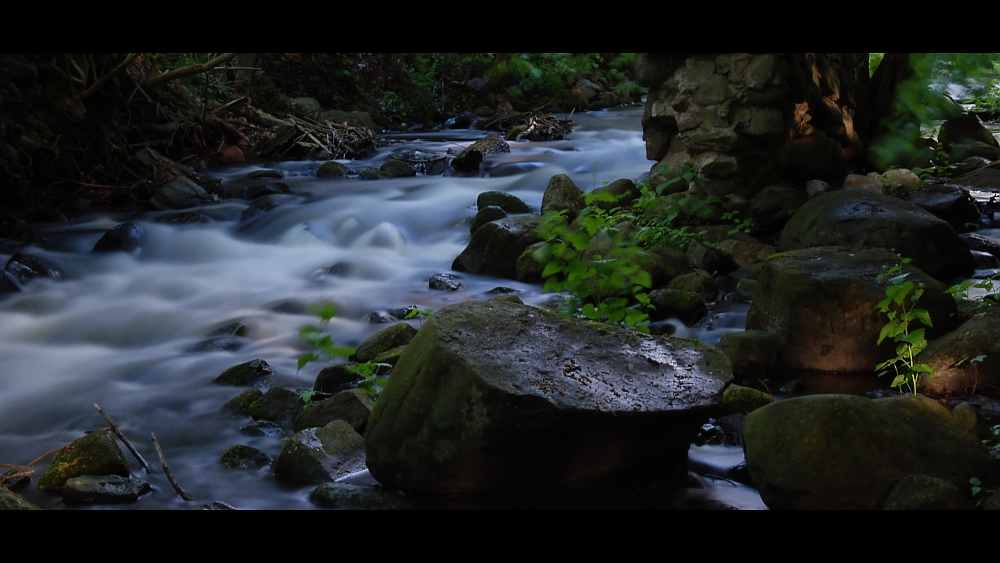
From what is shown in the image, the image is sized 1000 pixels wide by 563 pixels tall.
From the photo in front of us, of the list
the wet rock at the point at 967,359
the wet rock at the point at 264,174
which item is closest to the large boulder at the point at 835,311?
the wet rock at the point at 967,359

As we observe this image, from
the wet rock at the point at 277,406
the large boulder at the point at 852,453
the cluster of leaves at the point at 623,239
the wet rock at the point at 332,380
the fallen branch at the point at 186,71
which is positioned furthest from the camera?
the fallen branch at the point at 186,71

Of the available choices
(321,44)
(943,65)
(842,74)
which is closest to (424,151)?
(842,74)

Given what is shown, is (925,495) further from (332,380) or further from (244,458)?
(332,380)

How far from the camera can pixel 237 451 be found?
12.0 ft

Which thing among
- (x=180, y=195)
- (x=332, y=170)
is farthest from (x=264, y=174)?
(x=180, y=195)

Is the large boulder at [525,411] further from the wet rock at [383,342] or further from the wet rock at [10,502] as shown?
the wet rock at [383,342]

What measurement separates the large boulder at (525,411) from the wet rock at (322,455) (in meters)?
0.38

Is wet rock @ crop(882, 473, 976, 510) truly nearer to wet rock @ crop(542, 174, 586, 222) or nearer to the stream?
the stream

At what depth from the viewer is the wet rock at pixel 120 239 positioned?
775 cm

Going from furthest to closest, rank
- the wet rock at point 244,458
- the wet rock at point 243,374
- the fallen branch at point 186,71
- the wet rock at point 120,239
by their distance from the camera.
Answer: the fallen branch at point 186,71
the wet rock at point 120,239
the wet rock at point 243,374
the wet rock at point 244,458

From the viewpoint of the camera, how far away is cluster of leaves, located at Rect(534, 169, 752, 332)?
388 centimetres

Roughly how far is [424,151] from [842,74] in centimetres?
767

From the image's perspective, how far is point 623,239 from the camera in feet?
22.6

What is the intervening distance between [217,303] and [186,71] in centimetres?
398
